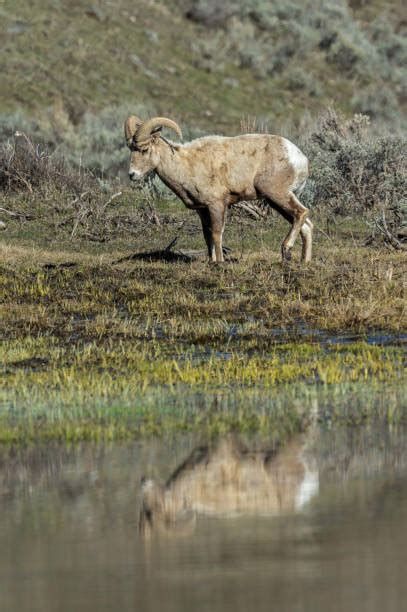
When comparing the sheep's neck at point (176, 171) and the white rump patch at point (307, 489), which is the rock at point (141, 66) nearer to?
the sheep's neck at point (176, 171)

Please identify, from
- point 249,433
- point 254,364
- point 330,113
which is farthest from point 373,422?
point 330,113

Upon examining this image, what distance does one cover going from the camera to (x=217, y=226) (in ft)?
63.5

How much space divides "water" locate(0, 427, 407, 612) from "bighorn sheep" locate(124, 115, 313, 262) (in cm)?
1009

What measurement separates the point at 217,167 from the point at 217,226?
2.69 ft

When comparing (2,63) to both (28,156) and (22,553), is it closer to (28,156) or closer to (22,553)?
(28,156)

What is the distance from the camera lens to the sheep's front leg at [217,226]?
19.3 metres

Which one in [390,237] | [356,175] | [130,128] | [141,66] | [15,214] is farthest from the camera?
[141,66]

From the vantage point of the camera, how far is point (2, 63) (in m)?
46.0

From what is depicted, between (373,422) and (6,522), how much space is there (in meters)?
3.30

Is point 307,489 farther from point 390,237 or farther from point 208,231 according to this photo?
point 390,237

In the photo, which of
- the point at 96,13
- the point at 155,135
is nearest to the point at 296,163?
the point at 155,135

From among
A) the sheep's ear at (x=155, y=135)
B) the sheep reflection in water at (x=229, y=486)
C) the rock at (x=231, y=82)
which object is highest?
the rock at (x=231, y=82)

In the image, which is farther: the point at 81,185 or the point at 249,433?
the point at 81,185

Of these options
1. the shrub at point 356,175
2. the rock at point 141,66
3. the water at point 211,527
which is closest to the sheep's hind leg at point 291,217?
the shrub at point 356,175
